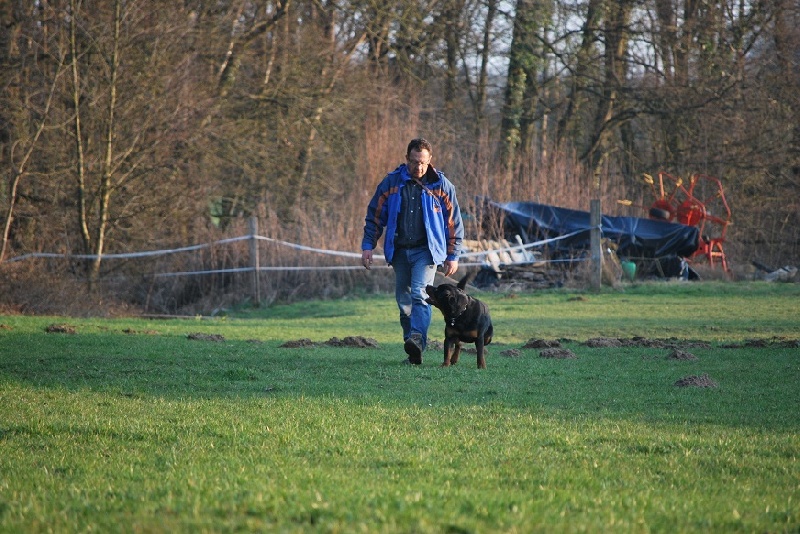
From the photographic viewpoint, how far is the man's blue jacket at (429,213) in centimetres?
1049

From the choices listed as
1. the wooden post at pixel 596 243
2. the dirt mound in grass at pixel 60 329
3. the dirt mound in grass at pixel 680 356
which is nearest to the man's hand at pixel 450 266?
the dirt mound in grass at pixel 680 356

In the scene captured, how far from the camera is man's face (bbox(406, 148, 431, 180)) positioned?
10.4 meters

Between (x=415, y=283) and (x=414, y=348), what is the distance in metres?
0.71

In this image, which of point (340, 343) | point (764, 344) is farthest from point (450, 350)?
point (764, 344)

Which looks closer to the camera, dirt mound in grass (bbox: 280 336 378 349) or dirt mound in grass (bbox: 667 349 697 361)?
dirt mound in grass (bbox: 667 349 697 361)

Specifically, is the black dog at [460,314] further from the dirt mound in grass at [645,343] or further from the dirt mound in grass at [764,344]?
the dirt mound in grass at [764,344]

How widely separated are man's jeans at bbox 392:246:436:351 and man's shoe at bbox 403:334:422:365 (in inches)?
2.5

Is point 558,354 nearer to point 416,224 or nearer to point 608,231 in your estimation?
point 416,224

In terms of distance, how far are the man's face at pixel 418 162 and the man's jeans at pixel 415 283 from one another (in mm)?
777

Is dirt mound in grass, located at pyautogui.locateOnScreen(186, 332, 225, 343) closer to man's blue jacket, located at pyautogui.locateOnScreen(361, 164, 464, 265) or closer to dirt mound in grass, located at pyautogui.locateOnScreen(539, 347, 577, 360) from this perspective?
man's blue jacket, located at pyautogui.locateOnScreen(361, 164, 464, 265)

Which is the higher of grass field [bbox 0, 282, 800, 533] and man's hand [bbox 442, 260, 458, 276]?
man's hand [bbox 442, 260, 458, 276]

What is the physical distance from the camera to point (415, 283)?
1056 centimetres

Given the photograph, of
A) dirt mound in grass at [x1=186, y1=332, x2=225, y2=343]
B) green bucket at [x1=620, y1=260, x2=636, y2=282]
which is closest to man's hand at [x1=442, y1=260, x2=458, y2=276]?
dirt mound in grass at [x1=186, y1=332, x2=225, y2=343]

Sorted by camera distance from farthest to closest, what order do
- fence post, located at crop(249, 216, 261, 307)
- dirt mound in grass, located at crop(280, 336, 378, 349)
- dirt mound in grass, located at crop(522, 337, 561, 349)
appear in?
fence post, located at crop(249, 216, 261, 307), dirt mound in grass, located at crop(280, 336, 378, 349), dirt mound in grass, located at crop(522, 337, 561, 349)
